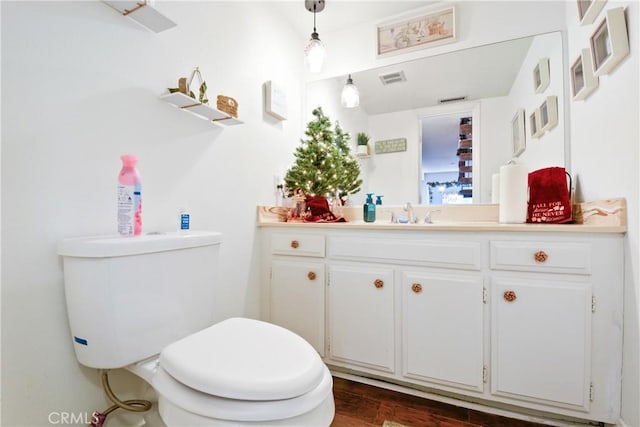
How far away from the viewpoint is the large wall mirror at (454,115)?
5.13 feet

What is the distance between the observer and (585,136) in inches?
51.8

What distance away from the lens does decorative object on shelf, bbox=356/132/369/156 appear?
2010mm

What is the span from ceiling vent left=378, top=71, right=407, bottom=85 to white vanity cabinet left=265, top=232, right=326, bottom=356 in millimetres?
1180

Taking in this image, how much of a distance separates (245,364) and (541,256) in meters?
1.16

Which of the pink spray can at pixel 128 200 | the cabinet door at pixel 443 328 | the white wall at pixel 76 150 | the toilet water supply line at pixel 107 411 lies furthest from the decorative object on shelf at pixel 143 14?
the cabinet door at pixel 443 328

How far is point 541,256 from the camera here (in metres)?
1.14

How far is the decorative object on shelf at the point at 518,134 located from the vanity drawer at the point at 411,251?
0.73 m

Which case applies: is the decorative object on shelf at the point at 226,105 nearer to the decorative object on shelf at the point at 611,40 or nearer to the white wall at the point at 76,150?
the white wall at the point at 76,150

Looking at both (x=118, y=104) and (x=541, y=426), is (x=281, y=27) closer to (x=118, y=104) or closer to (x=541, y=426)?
(x=118, y=104)

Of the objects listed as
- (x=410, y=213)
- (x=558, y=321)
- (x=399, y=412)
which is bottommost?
(x=399, y=412)

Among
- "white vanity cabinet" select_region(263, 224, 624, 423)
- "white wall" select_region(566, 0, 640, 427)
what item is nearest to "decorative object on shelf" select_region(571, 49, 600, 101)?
"white wall" select_region(566, 0, 640, 427)

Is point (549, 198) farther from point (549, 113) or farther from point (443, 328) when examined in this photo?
point (443, 328)

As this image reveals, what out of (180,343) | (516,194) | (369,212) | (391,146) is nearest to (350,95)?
(391,146)

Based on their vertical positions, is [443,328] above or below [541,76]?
below
